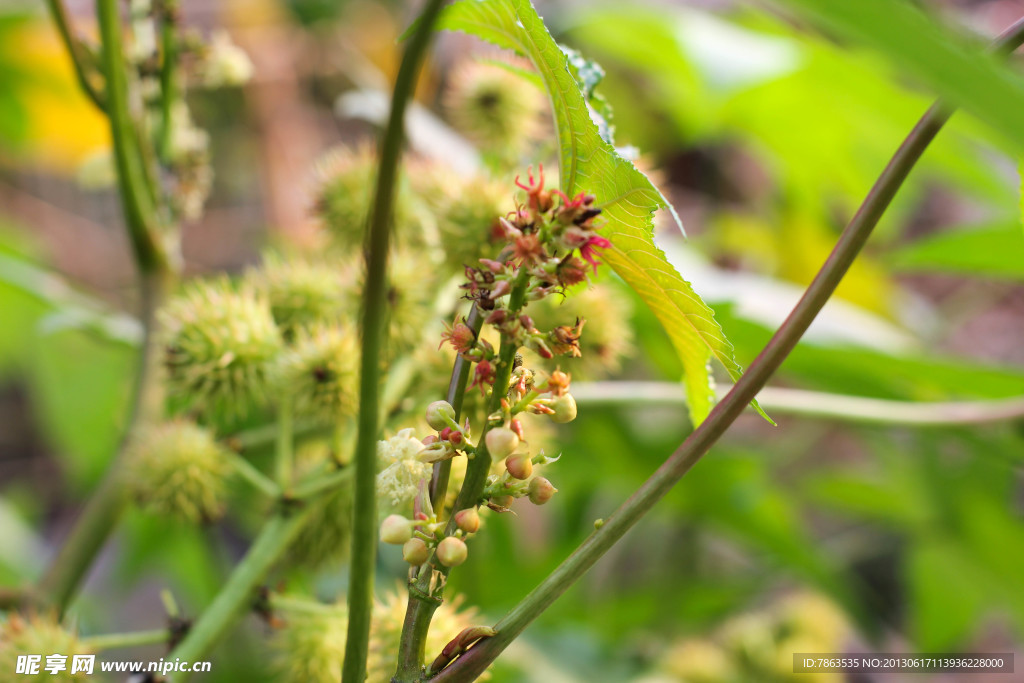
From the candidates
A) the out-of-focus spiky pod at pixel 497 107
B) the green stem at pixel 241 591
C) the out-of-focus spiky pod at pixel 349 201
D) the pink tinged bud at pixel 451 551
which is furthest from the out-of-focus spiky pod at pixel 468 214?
the pink tinged bud at pixel 451 551

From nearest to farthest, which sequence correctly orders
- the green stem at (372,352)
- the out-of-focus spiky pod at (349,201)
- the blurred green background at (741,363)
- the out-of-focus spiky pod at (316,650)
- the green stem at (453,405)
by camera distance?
1. the green stem at (372,352)
2. the green stem at (453,405)
3. the out-of-focus spiky pod at (316,650)
4. the out-of-focus spiky pod at (349,201)
5. the blurred green background at (741,363)

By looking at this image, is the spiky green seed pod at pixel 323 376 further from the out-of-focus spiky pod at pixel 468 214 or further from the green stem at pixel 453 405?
the green stem at pixel 453 405

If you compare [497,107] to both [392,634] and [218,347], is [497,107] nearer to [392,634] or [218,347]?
[218,347]

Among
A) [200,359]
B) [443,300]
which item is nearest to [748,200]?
[443,300]

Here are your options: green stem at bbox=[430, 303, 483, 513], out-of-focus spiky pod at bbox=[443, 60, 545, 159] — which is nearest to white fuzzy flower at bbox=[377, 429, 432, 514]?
green stem at bbox=[430, 303, 483, 513]

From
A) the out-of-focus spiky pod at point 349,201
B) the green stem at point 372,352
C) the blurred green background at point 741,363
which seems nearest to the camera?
the green stem at point 372,352

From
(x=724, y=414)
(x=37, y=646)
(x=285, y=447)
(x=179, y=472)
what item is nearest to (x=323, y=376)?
(x=285, y=447)
